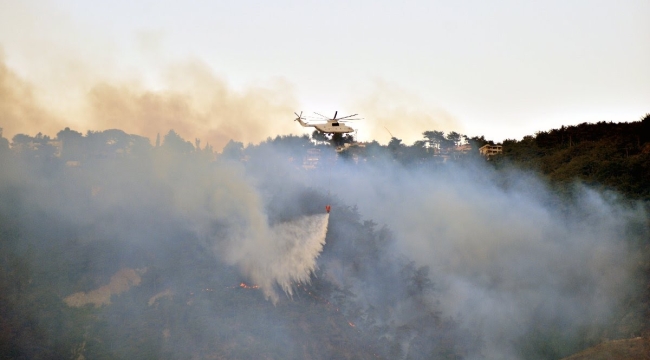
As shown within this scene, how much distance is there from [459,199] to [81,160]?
202 ft

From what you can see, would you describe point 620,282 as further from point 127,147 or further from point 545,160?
point 127,147

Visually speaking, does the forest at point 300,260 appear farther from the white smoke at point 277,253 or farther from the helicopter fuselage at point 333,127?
the helicopter fuselage at point 333,127

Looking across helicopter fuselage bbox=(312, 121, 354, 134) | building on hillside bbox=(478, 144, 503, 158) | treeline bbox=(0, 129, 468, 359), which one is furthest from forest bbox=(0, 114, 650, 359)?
building on hillside bbox=(478, 144, 503, 158)

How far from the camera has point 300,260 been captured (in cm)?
8244

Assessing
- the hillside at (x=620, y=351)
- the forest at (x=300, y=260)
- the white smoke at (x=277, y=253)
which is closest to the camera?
the hillside at (x=620, y=351)

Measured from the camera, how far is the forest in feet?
232

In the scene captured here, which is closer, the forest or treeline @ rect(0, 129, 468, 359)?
treeline @ rect(0, 129, 468, 359)

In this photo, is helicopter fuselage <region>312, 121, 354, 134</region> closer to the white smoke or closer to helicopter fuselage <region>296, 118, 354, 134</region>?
helicopter fuselage <region>296, 118, 354, 134</region>

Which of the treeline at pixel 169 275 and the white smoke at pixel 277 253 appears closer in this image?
the treeline at pixel 169 275

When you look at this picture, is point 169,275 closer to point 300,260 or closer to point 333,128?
point 300,260

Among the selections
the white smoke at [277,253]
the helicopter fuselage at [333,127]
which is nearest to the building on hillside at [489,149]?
the helicopter fuselage at [333,127]

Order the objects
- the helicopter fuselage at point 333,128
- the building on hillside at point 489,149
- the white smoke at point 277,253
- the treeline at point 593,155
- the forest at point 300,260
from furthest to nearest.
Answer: the building on hillside at point 489,149
the treeline at point 593,155
the helicopter fuselage at point 333,128
the white smoke at point 277,253
the forest at point 300,260

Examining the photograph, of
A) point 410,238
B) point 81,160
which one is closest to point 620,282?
point 410,238

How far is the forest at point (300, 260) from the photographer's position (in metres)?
70.6
